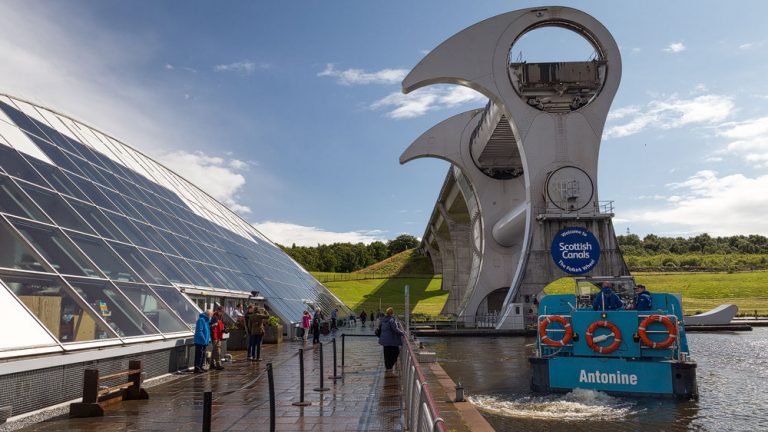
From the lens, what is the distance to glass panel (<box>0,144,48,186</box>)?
11.9 m

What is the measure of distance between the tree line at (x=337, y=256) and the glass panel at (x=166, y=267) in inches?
4816

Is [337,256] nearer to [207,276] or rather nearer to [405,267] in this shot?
[405,267]

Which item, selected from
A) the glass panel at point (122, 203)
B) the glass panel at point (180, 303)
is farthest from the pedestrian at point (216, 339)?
the glass panel at point (122, 203)

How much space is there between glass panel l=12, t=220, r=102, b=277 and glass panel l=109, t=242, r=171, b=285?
86.4 inches

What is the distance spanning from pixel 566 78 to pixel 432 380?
3047cm

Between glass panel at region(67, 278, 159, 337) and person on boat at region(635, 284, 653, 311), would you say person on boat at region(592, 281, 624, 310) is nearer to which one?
person on boat at region(635, 284, 653, 311)

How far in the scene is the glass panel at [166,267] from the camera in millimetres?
15520

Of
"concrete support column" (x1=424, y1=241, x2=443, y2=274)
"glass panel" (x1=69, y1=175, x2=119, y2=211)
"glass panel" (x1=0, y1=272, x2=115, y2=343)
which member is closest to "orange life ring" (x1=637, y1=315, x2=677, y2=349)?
"glass panel" (x1=0, y1=272, x2=115, y2=343)

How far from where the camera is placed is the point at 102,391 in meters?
8.98

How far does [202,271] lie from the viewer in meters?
19.3

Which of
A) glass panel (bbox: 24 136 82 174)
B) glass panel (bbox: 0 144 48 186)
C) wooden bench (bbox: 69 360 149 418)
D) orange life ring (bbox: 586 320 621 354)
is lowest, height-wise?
wooden bench (bbox: 69 360 149 418)

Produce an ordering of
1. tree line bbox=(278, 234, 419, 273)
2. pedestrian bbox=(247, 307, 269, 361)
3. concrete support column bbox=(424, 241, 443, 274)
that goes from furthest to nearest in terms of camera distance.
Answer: tree line bbox=(278, 234, 419, 273) < concrete support column bbox=(424, 241, 443, 274) < pedestrian bbox=(247, 307, 269, 361)

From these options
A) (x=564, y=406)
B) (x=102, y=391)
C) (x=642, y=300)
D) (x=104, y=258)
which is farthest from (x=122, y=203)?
(x=642, y=300)

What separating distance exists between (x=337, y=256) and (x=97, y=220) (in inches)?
5488
